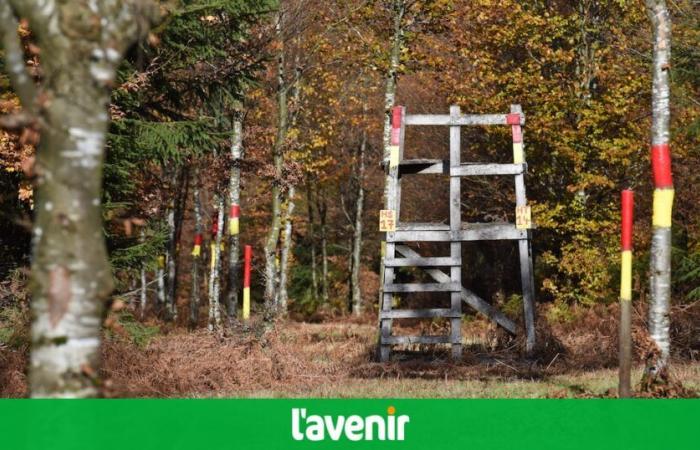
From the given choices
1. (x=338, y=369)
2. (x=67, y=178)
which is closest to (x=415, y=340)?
(x=338, y=369)

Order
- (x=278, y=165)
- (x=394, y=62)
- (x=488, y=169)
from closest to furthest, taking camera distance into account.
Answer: (x=488, y=169), (x=394, y=62), (x=278, y=165)

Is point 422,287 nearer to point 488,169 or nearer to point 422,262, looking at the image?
point 422,262

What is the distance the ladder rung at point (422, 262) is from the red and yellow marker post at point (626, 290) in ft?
20.1

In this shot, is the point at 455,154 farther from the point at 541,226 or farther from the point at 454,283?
the point at 541,226

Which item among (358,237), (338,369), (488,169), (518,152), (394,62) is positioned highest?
(394,62)

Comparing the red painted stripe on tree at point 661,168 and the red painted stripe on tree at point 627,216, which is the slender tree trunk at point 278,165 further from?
the red painted stripe on tree at point 627,216

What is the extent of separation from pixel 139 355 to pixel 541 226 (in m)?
15.0

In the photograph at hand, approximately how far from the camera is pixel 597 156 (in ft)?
79.0

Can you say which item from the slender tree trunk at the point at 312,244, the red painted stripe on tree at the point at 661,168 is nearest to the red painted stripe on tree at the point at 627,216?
the red painted stripe on tree at the point at 661,168

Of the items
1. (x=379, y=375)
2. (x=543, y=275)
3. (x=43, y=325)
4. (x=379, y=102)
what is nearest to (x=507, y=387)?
(x=379, y=375)

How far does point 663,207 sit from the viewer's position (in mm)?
8617

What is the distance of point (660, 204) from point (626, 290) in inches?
50.2

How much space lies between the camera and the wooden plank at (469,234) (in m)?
14.1

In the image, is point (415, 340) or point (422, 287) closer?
point (415, 340)
